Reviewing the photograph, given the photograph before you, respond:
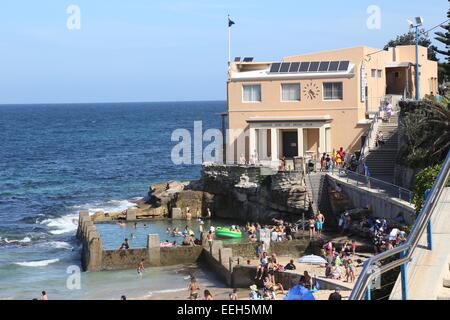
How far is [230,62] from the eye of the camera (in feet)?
158

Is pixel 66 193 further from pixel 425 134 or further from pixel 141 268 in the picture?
pixel 425 134

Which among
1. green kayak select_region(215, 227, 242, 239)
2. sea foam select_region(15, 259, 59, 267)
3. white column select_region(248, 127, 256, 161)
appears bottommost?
sea foam select_region(15, 259, 59, 267)

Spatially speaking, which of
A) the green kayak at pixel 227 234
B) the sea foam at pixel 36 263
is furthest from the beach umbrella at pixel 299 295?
the green kayak at pixel 227 234

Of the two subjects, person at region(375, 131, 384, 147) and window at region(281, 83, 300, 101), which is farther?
window at region(281, 83, 300, 101)

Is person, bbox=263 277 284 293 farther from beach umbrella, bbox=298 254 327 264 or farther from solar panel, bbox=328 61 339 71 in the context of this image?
solar panel, bbox=328 61 339 71

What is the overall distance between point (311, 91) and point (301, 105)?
1.04 metres

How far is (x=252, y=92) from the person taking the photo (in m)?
47.0

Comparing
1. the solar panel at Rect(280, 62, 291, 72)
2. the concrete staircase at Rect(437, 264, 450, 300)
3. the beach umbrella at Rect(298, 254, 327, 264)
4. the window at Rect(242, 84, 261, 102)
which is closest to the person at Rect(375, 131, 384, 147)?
the solar panel at Rect(280, 62, 291, 72)

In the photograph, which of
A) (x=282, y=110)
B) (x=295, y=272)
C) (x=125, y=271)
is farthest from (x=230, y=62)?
(x=295, y=272)

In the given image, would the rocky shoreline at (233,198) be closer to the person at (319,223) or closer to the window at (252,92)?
the person at (319,223)

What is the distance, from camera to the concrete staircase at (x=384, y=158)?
39.0 meters

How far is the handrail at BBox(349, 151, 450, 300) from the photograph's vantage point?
23.3 feet
